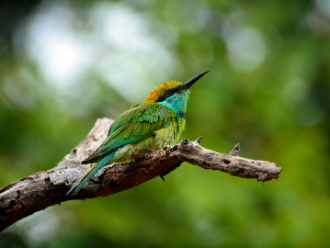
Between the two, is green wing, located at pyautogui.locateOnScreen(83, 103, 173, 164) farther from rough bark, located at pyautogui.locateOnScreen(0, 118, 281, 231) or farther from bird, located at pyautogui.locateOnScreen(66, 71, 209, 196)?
rough bark, located at pyautogui.locateOnScreen(0, 118, 281, 231)

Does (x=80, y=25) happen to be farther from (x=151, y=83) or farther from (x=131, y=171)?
(x=131, y=171)

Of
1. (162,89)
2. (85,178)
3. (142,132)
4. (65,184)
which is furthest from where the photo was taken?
(162,89)

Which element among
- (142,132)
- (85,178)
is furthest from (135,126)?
(85,178)

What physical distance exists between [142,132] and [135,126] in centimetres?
10

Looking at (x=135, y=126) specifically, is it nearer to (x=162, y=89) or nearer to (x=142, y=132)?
(x=142, y=132)

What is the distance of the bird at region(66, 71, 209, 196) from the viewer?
307 centimetres

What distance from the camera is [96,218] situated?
4176 millimetres

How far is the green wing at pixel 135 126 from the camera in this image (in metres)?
3.16

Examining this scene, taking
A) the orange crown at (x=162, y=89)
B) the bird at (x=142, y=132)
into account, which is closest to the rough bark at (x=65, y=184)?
the bird at (x=142, y=132)

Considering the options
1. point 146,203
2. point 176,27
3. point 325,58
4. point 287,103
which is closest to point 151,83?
point 176,27

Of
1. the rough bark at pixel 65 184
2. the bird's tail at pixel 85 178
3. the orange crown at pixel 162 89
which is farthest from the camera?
the orange crown at pixel 162 89

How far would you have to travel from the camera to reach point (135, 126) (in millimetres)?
3375

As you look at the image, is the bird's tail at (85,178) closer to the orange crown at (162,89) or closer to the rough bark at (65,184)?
the rough bark at (65,184)

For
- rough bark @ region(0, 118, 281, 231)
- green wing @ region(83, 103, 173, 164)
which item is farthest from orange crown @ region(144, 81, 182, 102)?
rough bark @ region(0, 118, 281, 231)
